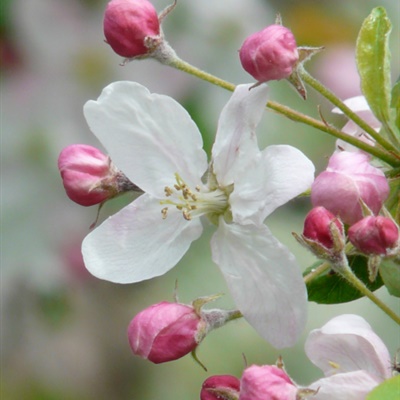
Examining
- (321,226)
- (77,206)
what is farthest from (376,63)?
(77,206)

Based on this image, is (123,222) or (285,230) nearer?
(123,222)

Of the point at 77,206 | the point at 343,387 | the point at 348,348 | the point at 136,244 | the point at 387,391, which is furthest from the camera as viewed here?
the point at 77,206

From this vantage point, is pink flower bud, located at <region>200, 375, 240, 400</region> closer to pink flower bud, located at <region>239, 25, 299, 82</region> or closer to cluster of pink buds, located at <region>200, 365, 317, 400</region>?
cluster of pink buds, located at <region>200, 365, 317, 400</region>

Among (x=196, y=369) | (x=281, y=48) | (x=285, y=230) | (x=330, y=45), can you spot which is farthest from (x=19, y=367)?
(x=281, y=48)

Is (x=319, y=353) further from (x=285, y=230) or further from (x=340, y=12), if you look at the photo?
(x=340, y=12)

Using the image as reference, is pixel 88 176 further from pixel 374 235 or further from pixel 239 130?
pixel 374 235

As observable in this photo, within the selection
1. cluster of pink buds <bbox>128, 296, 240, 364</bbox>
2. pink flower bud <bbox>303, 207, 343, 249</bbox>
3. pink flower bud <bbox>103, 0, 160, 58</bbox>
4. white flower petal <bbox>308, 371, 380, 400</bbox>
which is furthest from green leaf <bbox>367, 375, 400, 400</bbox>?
pink flower bud <bbox>103, 0, 160, 58</bbox>

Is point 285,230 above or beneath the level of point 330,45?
beneath
